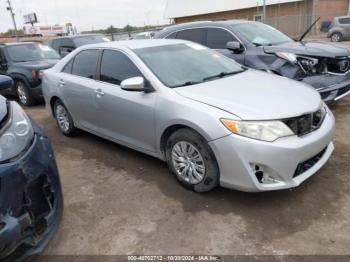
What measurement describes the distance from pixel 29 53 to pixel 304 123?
8.18m

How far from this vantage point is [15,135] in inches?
93.8

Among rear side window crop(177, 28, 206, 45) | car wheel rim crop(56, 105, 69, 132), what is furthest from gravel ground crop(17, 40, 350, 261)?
rear side window crop(177, 28, 206, 45)

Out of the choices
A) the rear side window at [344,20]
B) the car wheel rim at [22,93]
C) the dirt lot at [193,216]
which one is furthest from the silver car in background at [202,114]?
the rear side window at [344,20]

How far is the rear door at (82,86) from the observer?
472 cm

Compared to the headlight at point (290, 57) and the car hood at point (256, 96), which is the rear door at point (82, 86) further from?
the headlight at point (290, 57)

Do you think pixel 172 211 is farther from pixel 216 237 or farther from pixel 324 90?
pixel 324 90

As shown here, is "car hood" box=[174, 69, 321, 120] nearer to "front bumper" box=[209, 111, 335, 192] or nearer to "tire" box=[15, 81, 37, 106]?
"front bumper" box=[209, 111, 335, 192]

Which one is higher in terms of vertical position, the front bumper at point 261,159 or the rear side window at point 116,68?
the rear side window at point 116,68

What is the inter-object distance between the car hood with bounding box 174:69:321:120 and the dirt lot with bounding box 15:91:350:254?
35.1 inches

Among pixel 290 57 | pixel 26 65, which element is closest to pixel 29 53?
pixel 26 65

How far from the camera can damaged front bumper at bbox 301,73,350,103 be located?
216 inches

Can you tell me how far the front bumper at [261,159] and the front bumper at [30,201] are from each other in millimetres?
1461

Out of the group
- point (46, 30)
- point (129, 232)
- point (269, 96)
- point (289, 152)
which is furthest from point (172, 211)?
point (46, 30)

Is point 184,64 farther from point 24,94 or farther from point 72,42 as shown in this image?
point 72,42
